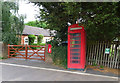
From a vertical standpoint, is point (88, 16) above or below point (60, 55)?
above

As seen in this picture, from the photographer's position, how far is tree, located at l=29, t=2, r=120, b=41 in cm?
445

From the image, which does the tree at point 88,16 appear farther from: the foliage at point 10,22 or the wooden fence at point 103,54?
the foliage at point 10,22

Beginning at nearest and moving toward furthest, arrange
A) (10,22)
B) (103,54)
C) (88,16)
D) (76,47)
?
(88,16), (76,47), (103,54), (10,22)

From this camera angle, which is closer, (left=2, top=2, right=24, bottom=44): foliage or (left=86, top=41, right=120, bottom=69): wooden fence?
(left=86, top=41, right=120, bottom=69): wooden fence

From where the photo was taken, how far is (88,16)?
5.29 metres

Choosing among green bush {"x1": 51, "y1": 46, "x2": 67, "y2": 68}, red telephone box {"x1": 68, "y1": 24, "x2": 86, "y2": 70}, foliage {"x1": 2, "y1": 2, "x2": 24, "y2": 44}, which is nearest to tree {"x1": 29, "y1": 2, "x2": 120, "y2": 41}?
red telephone box {"x1": 68, "y1": 24, "x2": 86, "y2": 70}

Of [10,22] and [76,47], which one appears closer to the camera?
[76,47]

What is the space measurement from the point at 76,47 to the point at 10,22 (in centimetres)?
833

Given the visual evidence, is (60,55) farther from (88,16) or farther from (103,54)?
(88,16)

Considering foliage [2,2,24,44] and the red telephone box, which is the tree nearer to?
the red telephone box

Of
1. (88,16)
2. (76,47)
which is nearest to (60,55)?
(76,47)

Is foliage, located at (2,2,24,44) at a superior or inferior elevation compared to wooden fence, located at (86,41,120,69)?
superior

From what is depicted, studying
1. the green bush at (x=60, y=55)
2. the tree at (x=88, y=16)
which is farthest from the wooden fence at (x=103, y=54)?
the green bush at (x=60, y=55)

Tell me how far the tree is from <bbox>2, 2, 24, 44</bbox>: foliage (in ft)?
17.4
